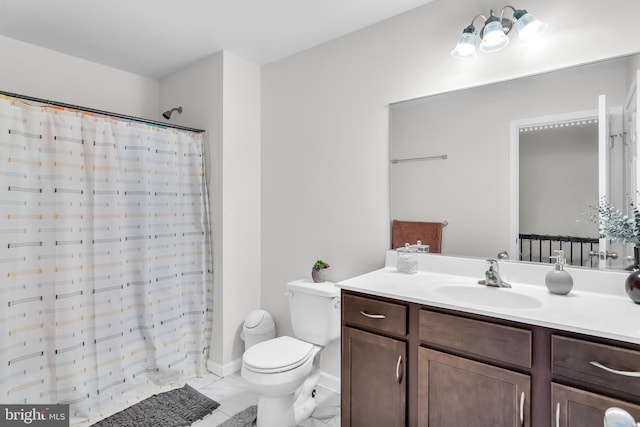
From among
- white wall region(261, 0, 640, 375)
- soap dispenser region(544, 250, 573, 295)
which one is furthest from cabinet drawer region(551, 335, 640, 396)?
white wall region(261, 0, 640, 375)

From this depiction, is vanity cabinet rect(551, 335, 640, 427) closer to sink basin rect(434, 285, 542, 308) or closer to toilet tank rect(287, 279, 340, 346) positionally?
sink basin rect(434, 285, 542, 308)

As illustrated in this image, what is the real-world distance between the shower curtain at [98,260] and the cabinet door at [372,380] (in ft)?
4.52

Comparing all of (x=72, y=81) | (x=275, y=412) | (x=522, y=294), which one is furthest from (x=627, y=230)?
(x=72, y=81)

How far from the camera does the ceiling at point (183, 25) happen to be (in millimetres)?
1938

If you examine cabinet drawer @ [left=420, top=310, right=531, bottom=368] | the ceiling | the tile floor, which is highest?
the ceiling

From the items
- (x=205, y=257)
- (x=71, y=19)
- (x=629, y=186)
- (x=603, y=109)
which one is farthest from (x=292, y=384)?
(x=71, y=19)

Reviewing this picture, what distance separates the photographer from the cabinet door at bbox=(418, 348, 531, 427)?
116 centimetres

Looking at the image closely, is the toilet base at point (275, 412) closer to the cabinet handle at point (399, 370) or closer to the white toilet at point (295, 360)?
the white toilet at point (295, 360)

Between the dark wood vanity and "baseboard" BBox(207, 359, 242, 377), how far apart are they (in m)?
1.20

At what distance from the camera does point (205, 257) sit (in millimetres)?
2551

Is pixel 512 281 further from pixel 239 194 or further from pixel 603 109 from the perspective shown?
pixel 239 194

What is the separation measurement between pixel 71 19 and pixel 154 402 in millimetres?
2470

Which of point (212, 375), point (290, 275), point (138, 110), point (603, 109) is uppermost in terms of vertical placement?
point (138, 110)

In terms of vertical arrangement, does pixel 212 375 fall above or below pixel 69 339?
below
